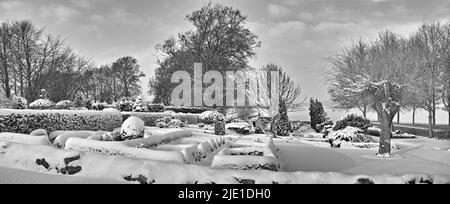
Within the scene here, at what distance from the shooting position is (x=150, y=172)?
245 inches

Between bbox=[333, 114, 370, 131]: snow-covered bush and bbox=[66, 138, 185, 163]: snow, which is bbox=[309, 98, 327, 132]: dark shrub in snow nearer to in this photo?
bbox=[333, 114, 370, 131]: snow-covered bush

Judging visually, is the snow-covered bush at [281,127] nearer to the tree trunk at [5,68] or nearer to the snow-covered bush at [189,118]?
the snow-covered bush at [189,118]

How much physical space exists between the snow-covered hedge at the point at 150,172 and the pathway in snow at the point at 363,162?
359 centimetres

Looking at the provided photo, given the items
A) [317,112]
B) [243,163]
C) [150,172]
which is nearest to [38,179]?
[150,172]

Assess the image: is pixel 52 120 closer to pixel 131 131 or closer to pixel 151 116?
pixel 131 131

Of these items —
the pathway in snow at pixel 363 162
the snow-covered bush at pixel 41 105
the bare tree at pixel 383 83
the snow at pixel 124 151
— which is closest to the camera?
the snow at pixel 124 151

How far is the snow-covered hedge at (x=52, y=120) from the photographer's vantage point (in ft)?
44.8

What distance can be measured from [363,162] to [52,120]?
40.7 feet

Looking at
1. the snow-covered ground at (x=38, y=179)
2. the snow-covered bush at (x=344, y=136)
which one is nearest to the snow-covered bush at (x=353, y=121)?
the snow-covered bush at (x=344, y=136)
